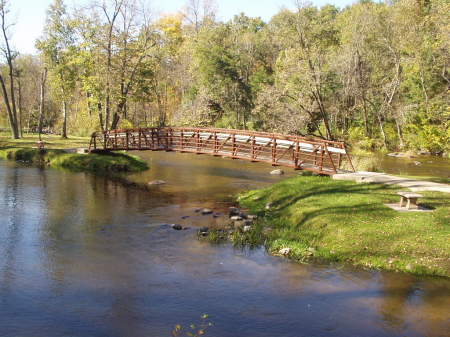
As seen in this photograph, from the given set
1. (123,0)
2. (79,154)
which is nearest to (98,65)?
(123,0)

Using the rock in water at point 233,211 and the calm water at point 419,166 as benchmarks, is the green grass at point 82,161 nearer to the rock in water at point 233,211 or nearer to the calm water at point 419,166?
the rock in water at point 233,211

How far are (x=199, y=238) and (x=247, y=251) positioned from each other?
2.03 metres

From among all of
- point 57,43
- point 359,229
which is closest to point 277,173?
point 359,229

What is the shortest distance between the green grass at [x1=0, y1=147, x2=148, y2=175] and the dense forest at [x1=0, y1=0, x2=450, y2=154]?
Result: 22.9 feet

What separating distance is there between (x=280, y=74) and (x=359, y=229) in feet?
98.4

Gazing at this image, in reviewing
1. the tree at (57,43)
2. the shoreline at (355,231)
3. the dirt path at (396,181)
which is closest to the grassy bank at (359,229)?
the shoreline at (355,231)

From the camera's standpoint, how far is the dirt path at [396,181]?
59.9ft

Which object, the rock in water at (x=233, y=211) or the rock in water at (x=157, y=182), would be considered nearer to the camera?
the rock in water at (x=233, y=211)

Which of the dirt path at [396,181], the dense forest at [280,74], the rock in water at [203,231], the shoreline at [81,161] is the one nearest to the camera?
the rock in water at [203,231]

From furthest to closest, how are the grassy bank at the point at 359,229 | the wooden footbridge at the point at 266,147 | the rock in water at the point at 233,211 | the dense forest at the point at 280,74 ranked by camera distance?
the dense forest at the point at 280,74 < the wooden footbridge at the point at 266,147 < the rock in water at the point at 233,211 < the grassy bank at the point at 359,229

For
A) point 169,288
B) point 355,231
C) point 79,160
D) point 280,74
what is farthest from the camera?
point 280,74

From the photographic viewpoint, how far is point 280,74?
42500 millimetres

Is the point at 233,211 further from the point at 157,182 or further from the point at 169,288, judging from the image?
the point at 157,182

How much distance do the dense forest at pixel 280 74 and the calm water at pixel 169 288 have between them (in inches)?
961
